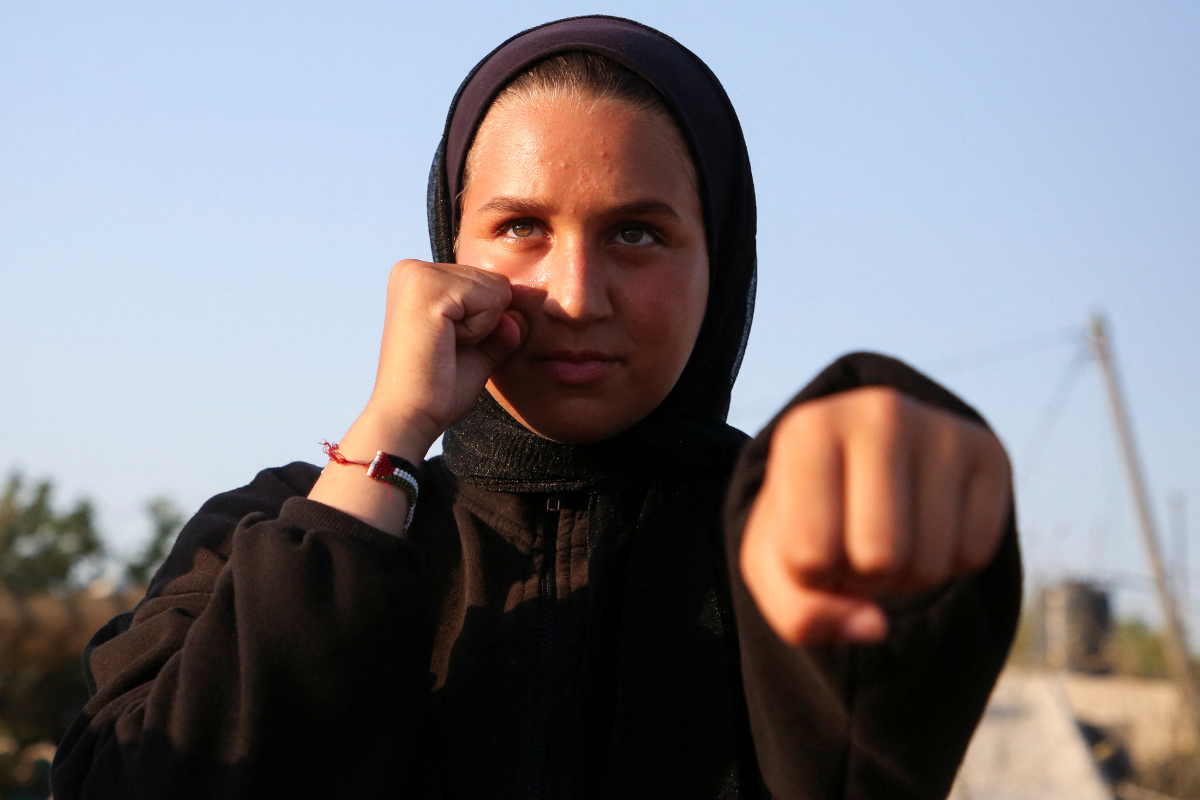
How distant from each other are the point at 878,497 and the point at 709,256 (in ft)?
4.10

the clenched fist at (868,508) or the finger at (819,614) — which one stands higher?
the clenched fist at (868,508)

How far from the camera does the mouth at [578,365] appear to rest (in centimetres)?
173

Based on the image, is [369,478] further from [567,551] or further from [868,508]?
[868,508]

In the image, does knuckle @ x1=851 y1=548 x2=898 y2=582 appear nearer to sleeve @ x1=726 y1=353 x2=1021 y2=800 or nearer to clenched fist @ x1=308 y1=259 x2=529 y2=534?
sleeve @ x1=726 y1=353 x2=1021 y2=800

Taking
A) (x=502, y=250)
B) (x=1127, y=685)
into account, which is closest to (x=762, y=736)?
(x=502, y=250)

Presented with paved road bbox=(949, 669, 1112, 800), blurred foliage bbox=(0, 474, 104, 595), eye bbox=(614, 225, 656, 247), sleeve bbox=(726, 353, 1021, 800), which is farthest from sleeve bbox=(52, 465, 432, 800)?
blurred foliage bbox=(0, 474, 104, 595)

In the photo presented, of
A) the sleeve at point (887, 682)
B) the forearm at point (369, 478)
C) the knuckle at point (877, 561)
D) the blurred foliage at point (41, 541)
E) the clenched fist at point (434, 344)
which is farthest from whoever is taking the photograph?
the blurred foliage at point (41, 541)

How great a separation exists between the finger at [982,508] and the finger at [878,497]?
7cm

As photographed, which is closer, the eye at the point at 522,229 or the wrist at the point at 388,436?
the wrist at the point at 388,436

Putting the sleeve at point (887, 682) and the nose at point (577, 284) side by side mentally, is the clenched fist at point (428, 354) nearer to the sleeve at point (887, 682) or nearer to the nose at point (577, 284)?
the nose at point (577, 284)

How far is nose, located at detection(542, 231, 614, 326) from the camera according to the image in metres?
1.69

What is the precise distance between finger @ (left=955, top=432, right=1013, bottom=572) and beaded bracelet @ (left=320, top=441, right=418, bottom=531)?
915mm

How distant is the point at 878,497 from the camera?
2.53 feet

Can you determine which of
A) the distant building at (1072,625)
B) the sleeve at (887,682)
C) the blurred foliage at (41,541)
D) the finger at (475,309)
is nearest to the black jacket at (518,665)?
the sleeve at (887,682)
